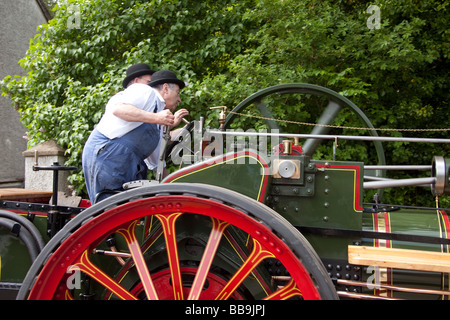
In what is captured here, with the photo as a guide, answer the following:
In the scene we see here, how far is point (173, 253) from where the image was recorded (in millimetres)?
1651

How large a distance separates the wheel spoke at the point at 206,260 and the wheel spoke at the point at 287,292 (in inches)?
10.7

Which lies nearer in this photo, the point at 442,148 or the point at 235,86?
the point at 235,86

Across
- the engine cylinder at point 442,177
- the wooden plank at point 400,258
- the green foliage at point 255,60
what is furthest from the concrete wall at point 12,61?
the engine cylinder at point 442,177

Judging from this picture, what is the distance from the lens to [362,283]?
5.77 feet

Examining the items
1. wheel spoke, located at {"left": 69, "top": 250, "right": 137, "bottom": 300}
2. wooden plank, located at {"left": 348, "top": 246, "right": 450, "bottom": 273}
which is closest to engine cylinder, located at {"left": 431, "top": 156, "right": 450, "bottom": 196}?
wooden plank, located at {"left": 348, "top": 246, "right": 450, "bottom": 273}

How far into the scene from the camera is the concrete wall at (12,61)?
963 centimetres

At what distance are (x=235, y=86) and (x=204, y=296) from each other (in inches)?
117

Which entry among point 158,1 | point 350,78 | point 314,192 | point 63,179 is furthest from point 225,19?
point 314,192

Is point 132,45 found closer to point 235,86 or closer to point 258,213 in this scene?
point 235,86

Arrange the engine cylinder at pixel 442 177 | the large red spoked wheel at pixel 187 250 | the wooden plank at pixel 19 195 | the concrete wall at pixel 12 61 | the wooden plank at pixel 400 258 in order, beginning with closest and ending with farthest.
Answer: the large red spoked wheel at pixel 187 250, the wooden plank at pixel 400 258, the engine cylinder at pixel 442 177, the wooden plank at pixel 19 195, the concrete wall at pixel 12 61

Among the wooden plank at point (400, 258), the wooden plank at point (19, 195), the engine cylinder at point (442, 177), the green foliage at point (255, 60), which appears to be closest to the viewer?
the wooden plank at point (400, 258)

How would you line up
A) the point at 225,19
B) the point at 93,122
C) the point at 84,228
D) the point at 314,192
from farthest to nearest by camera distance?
the point at 225,19
the point at 93,122
the point at 314,192
the point at 84,228

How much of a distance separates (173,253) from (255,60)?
11.4 ft

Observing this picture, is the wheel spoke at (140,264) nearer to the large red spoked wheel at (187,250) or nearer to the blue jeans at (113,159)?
the large red spoked wheel at (187,250)
